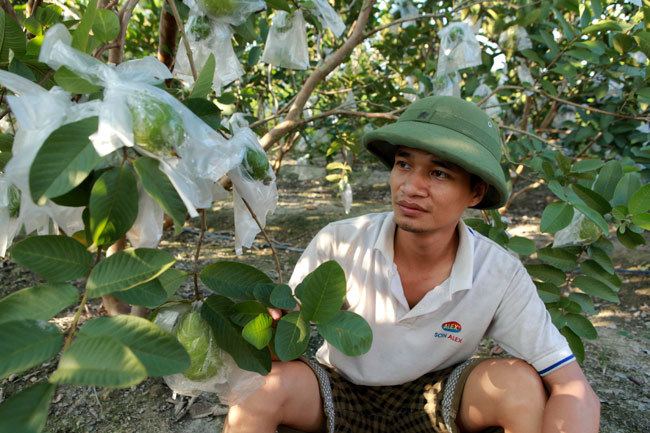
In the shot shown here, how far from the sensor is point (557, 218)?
1.24 meters

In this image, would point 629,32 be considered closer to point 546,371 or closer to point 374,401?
point 546,371

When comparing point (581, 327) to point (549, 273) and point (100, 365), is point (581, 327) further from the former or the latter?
point (100, 365)

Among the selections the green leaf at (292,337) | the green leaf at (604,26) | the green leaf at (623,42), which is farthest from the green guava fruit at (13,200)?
the green leaf at (623,42)

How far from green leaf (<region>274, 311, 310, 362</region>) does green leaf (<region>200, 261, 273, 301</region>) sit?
81mm

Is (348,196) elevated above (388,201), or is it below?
above

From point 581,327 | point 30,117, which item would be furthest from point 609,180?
point 30,117

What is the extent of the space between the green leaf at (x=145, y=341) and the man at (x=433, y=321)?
552 millimetres

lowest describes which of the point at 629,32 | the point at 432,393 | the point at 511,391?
the point at 432,393

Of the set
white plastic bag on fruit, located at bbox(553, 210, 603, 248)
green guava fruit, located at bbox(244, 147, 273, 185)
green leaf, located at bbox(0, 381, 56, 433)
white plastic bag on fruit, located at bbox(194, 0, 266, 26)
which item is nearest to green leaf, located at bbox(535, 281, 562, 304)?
white plastic bag on fruit, located at bbox(553, 210, 603, 248)

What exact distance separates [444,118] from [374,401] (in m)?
0.78

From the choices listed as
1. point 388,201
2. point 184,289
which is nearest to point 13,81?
point 184,289

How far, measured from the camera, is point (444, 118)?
45.1 inches

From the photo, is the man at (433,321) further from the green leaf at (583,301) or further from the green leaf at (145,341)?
the green leaf at (145,341)

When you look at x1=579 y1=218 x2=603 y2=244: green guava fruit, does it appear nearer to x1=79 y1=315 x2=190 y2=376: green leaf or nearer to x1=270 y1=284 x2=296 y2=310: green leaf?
x1=270 y1=284 x2=296 y2=310: green leaf
